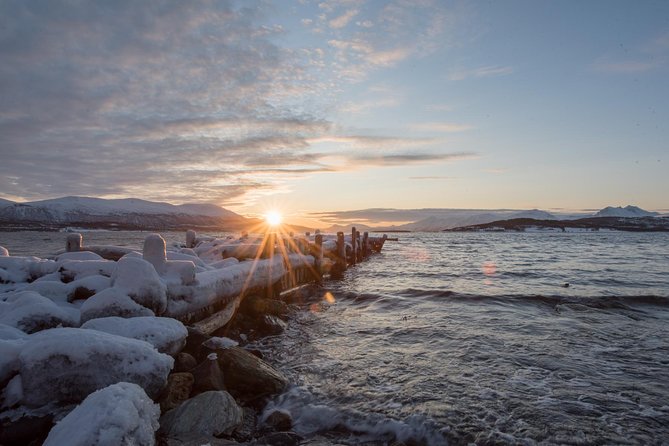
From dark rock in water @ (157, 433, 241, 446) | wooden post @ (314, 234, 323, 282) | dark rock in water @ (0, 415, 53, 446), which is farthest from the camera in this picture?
wooden post @ (314, 234, 323, 282)

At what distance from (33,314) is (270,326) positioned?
227 inches

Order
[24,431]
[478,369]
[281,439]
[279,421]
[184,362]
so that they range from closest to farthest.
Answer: [24,431]
[281,439]
[279,421]
[184,362]
[478,369]

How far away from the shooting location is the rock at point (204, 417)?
14.7 ft

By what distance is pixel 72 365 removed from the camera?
408 cm

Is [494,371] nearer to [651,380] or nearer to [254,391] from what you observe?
[651,380]

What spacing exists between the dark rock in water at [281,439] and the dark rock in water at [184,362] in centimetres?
175

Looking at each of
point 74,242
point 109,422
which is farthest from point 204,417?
point 74,242

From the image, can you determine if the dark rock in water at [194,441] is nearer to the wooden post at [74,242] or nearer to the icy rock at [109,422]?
the icy rock at [109,422]

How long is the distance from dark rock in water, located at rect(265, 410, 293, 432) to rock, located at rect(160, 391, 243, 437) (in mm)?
482

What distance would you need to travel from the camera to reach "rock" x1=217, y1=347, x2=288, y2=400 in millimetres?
6090

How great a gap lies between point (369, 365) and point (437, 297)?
341 inches

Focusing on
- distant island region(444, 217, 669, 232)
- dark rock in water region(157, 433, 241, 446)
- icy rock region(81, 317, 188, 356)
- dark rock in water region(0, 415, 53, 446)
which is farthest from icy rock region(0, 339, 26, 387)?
distant island region(444, 217, 669, 232)

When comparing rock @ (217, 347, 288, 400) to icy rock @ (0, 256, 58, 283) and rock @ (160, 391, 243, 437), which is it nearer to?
rock @ (160, 391, 243, 437)

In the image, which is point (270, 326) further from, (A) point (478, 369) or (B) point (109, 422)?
(B) point (109, 422)
